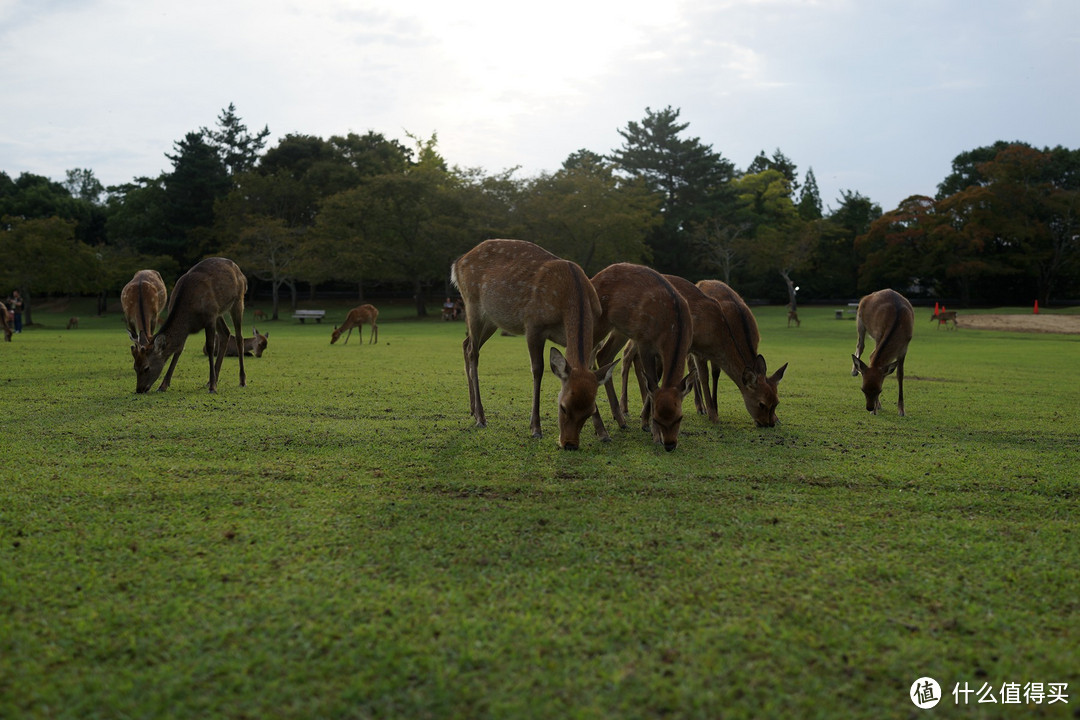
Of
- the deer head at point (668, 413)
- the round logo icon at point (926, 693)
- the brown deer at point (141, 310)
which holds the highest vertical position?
the brown deer at point (141, 310)

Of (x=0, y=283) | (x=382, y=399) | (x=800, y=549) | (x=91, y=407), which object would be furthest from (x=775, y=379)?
(x=0, y=283)

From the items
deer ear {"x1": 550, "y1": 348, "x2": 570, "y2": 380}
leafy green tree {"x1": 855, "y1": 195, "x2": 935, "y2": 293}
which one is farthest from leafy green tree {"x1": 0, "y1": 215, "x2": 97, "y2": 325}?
leafy green tree {"x1": 855, "y1": 195, "x2": 935, "y2": 293}

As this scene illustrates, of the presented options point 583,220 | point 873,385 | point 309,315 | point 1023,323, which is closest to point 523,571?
point 873,385

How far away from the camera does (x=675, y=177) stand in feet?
208

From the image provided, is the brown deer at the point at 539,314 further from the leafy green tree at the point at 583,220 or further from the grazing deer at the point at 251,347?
the leafy green tree at the point at 583,220

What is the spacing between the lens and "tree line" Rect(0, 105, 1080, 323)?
4203cm

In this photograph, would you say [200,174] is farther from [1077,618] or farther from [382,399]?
[1077,618]

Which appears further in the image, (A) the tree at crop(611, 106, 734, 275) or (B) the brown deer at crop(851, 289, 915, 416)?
(A) the tree at crop(611, 106, 734, 275)

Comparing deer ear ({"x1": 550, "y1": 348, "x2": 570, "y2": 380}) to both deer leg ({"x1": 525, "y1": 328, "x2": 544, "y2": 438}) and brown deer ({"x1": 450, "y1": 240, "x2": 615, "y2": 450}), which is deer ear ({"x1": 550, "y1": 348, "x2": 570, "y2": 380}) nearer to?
brown deer ({"x1": 450, "y1": 240, "x2": 615, "y2": 450})

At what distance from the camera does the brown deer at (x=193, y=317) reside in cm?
923

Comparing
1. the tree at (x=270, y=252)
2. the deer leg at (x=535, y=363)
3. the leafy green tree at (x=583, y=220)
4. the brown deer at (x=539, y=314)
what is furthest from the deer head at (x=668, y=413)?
the tree at (x=270, y=252)

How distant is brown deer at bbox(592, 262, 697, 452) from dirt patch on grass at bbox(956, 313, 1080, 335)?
2896cm

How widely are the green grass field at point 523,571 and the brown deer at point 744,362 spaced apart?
1.64ft

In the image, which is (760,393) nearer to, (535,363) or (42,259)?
(535,363)
